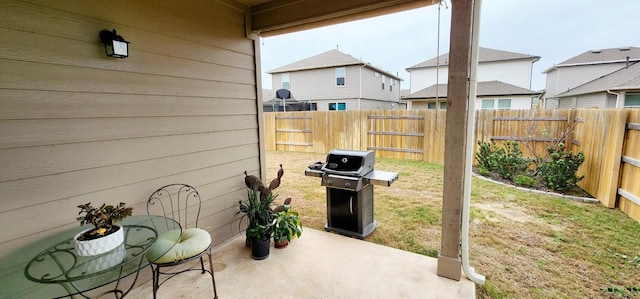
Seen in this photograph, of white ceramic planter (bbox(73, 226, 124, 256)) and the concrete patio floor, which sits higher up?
white ceramic planter (bbox(73, 226, 124, 256))

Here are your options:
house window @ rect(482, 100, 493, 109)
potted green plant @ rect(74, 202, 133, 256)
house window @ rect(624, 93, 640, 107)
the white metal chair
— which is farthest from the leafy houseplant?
house window @ rect(482, 100, 493, 109)

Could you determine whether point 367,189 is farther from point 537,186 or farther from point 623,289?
point 537,186

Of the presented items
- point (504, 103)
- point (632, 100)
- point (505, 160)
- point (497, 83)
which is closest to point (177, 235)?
point (505, 160)

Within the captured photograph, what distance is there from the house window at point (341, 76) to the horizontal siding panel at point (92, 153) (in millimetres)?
11212

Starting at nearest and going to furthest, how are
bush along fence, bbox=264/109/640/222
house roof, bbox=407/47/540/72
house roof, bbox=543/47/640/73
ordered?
bush along fence, bbox=264/109/640/222 → house roof, bbox=543/47/640/73 → house roof, bbox=407/47/540/72

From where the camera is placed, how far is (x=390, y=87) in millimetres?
16750

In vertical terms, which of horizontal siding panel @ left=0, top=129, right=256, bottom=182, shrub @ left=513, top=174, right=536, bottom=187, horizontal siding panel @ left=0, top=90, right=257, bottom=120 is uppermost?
horizontal siding panel @ left=0, top=90, right=257, bottom=120

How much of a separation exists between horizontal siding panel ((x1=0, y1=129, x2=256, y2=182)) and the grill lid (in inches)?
47.4

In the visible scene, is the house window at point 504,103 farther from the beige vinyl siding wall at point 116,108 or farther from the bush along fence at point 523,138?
the beige vinyl siding wall at point 116,108

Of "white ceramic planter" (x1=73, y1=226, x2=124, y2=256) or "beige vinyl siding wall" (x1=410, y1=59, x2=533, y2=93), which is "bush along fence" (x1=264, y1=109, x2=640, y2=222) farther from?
"beige vinyl siding wall" (x1=410, y1=59, x2=533, y2=93)

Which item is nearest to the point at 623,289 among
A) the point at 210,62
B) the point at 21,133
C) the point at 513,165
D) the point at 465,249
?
the point at 465,249

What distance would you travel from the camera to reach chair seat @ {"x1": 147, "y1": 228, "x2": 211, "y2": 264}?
1.68 m

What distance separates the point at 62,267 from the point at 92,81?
3.87ft

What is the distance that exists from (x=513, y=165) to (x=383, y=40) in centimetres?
1600
